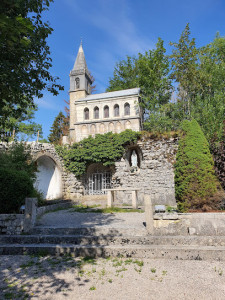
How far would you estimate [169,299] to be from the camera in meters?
2.68

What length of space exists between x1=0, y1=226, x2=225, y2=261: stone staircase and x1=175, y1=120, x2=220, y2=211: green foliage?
1.32 metres

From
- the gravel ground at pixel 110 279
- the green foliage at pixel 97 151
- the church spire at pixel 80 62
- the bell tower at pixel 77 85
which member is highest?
the church spire at pixel 80 62

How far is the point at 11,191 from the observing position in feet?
19.3

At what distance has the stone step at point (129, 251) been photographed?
4.02 meters

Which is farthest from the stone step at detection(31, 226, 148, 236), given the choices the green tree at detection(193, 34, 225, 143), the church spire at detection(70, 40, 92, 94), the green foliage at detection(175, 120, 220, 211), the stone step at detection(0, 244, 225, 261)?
the church spire at detection(70, 40, 92, 94)

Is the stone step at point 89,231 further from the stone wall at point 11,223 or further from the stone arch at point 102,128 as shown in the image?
the stone arch at point 102,128

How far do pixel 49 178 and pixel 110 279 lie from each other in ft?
42.4

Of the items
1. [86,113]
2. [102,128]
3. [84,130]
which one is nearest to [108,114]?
[102,128]

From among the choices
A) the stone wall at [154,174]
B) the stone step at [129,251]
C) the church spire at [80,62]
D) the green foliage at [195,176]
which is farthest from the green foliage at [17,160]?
the church spire at [80,62]

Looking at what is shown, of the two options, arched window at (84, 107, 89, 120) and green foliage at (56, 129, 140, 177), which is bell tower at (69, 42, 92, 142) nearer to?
arched window at (84, 107, 89, 120)

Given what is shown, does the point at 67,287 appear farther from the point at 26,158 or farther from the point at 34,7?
the point at 26,158

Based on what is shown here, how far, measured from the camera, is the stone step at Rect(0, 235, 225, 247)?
442 cm

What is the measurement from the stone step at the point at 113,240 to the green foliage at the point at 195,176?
1.27m

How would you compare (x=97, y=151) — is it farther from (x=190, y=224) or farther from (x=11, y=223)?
(x=190, y=224)
